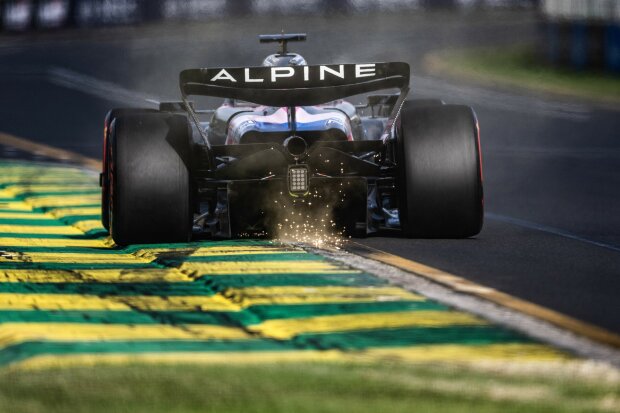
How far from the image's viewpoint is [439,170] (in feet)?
34.1

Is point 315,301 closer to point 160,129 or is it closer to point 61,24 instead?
point 160,129

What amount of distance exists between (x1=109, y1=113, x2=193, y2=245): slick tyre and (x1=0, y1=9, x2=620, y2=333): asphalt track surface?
1403 millimetres

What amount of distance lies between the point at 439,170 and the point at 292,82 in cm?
121

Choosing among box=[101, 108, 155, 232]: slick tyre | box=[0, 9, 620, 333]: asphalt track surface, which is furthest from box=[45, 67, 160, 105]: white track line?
box=[101, 108, 155, 232]: slick tyre

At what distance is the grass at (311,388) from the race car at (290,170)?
12.9 ft

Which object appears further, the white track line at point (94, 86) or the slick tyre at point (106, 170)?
the white track line at point (94, 86)

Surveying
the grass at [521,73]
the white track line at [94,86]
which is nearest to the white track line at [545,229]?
the grass at [521,73]

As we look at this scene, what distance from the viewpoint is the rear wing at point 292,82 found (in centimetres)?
1063

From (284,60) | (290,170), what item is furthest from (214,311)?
(284,60)

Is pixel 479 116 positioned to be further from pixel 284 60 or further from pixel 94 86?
pixel 284 60

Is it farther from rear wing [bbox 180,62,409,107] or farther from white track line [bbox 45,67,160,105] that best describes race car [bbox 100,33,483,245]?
white track line [bbox 45,67,160,105]

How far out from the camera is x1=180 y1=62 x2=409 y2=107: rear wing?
1063 centimetres

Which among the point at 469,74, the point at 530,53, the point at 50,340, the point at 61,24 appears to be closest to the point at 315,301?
the point at 50,340

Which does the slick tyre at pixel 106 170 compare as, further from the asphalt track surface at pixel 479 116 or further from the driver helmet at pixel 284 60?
the asphalt track surface at pixel 479 116
